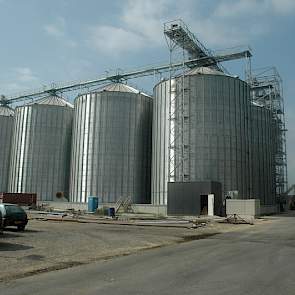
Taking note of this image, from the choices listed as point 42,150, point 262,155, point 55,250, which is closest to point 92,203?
point 42,150

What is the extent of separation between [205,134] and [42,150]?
31.4 metres

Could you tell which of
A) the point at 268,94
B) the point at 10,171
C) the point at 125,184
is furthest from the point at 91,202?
the point at 268,94

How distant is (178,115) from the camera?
59.8 meters

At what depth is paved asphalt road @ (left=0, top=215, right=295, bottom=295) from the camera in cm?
955

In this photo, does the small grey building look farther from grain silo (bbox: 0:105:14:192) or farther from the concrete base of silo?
grain silo (bbox: 0:105:14:192)

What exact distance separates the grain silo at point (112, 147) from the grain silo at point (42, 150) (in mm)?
6839

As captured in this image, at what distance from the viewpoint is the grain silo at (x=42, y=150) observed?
73.4 meters

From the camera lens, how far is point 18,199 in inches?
2457

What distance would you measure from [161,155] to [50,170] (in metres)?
23.4

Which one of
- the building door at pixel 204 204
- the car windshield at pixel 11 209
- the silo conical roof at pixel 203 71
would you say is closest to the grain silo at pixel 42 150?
the silo conical roof at pixel 203 71

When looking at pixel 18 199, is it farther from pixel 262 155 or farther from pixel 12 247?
pixel 12 247

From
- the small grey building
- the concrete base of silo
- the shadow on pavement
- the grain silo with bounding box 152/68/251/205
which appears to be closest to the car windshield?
the shadow on pavement

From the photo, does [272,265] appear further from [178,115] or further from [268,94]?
[268,94]

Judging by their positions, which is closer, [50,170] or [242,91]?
[242,91]
